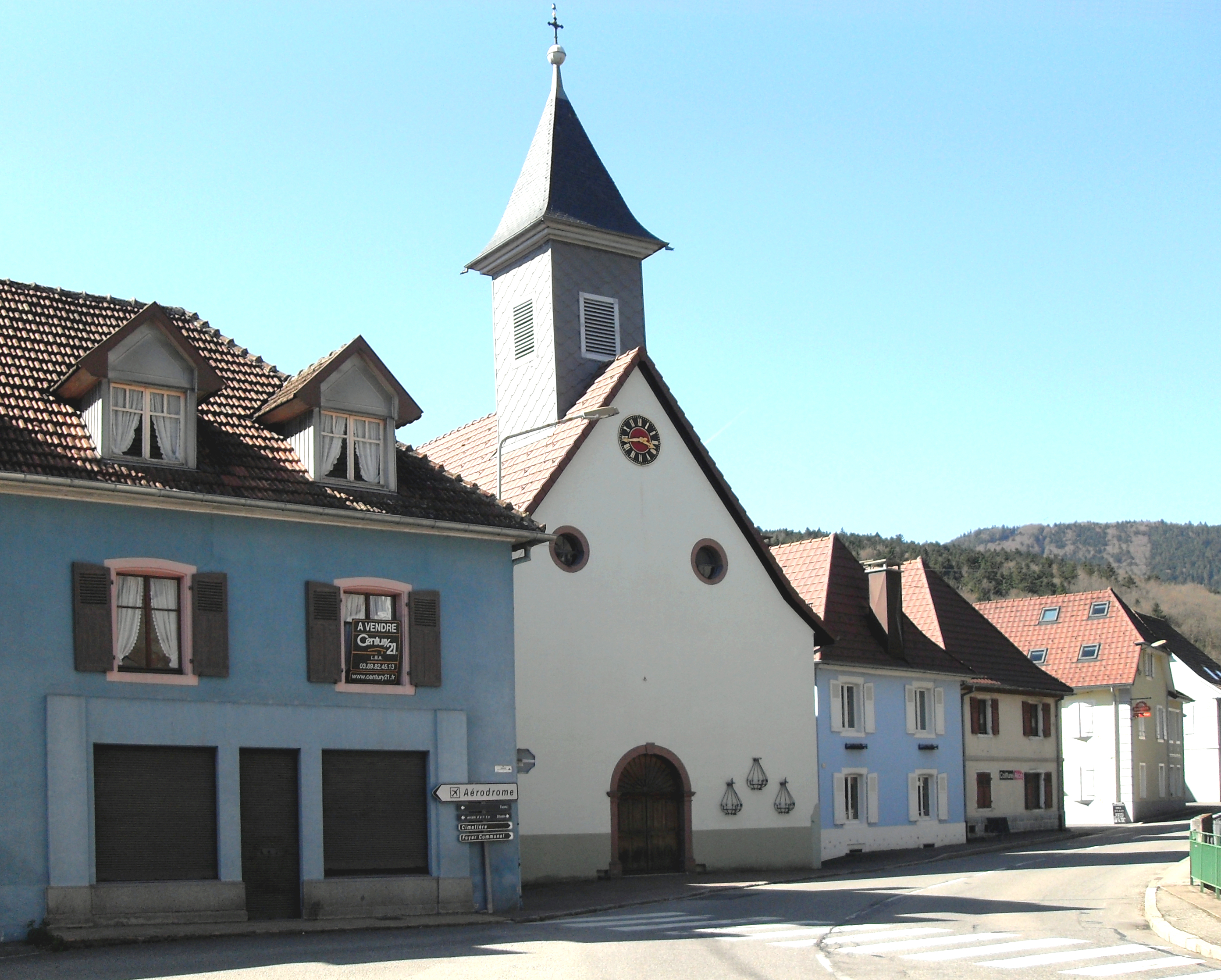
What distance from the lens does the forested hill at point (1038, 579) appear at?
118000 mm

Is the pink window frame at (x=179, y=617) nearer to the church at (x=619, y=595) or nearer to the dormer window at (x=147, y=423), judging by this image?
the dormer window at (x=147, y=423)

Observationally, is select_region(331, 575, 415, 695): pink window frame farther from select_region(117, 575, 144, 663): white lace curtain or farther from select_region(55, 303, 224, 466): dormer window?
select_region(55, 303, 224, 466): dormer window

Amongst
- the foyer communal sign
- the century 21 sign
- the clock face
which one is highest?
the clock face

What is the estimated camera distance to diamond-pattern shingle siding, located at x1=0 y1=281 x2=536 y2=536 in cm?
2173

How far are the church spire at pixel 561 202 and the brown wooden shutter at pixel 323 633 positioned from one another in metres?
16.0

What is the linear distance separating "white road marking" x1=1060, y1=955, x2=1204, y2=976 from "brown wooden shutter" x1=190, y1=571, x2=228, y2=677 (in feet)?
41.7

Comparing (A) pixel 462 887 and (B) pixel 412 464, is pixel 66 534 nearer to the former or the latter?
(B) pixel 412 464

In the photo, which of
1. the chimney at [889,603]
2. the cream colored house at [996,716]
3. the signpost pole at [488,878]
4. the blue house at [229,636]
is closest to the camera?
the blue house at [229,636]

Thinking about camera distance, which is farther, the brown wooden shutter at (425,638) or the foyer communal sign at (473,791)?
the brown wooden shutter at (425,638)

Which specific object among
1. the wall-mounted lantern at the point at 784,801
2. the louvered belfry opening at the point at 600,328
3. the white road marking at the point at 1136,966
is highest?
the louvered belfry opening at the point at 600,328

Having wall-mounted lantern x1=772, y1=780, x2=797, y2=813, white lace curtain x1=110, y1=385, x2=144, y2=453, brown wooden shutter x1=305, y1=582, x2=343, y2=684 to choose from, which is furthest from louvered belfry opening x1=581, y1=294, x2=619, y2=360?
white lace curtain x1=110, y1=385, x2=144, y2=453

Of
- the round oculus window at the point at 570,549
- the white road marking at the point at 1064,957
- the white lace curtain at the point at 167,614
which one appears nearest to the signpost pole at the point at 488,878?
the white lace curtain at the point at 167,614

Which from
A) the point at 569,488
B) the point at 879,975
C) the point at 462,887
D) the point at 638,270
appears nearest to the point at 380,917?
the point at 462,887

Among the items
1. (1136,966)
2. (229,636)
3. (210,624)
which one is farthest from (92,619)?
(1136,966)
